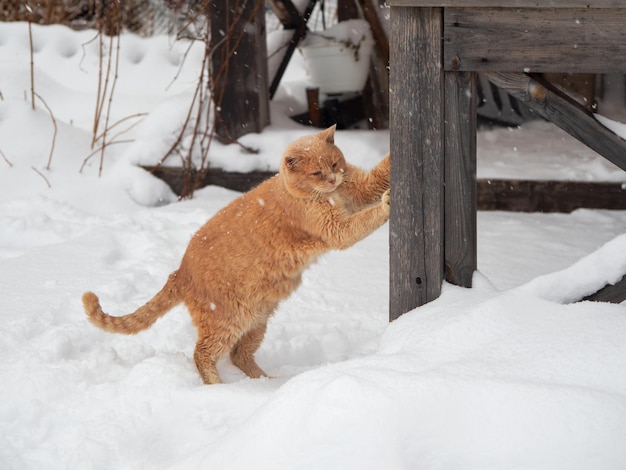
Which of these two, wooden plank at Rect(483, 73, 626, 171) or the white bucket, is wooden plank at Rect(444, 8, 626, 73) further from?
the white bucket

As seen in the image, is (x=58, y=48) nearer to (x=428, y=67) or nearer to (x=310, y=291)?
(x=310, y=291)

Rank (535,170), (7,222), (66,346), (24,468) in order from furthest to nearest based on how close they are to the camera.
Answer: (535,170)
(7,222)
(66,346)
(24,468)

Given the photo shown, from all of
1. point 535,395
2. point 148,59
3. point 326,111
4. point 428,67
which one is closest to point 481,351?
point 535,395

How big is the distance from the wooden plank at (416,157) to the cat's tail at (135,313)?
3.55 ft

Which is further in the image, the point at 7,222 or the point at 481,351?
the point at 7,222

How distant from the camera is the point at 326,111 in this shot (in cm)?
725

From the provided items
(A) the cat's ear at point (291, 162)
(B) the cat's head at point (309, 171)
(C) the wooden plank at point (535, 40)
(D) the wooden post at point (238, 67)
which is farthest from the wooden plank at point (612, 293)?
(D) the wooden post at point (238, 67)

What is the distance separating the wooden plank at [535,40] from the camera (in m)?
2.65

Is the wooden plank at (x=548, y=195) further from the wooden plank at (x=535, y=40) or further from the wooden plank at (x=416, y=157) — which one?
the wooden plank at (x=535, y=40)

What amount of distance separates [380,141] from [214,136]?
1313 mm

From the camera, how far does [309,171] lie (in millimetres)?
3355

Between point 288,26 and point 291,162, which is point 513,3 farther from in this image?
point 288,26

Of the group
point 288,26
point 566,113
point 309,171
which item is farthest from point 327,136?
point 288,26

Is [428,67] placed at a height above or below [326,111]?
above
